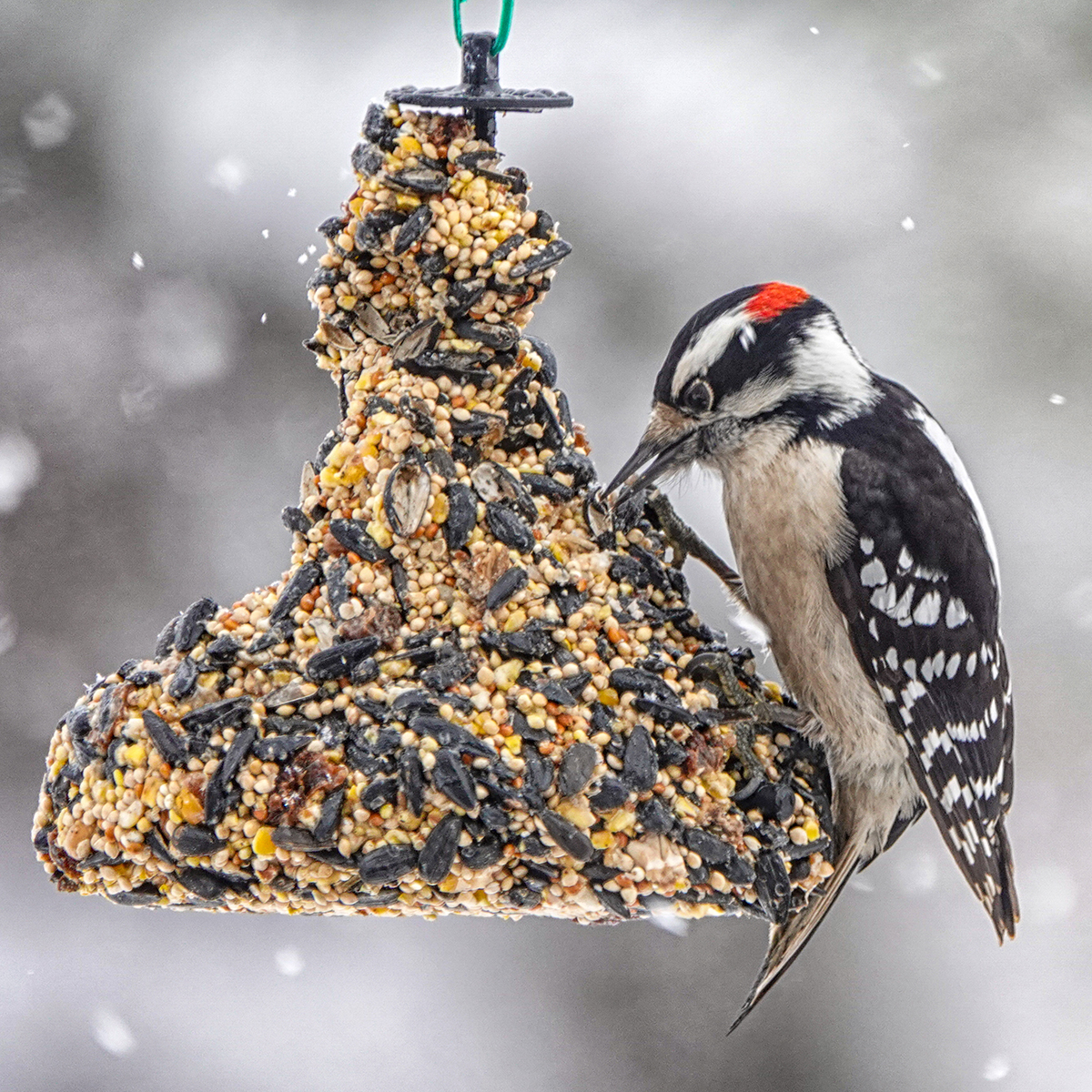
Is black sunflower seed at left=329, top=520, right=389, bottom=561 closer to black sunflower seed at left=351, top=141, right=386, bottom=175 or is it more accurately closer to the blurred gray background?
black sunflower seed at left=351, top=141, right=386, bottom=175

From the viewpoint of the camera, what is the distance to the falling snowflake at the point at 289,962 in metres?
4.05

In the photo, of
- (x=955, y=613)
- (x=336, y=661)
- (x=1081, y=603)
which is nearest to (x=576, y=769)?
(x=336, y=661)

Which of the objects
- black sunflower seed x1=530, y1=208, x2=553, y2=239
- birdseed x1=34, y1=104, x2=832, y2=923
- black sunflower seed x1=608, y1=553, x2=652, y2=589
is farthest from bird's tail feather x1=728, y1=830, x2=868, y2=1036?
black sunflower seed x1=530, y1=208, x2=553, y2=239

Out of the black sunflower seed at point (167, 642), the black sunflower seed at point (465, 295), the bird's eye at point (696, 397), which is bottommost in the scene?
the black sunflower seed at point (167, 642)

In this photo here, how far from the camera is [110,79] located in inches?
152

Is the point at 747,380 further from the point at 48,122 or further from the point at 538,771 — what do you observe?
the point at 48,122

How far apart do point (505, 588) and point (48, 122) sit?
8.20ft

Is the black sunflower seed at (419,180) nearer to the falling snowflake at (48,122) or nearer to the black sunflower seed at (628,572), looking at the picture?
the black sunflower seed at (628,572)

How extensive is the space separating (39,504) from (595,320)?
1.64 meters

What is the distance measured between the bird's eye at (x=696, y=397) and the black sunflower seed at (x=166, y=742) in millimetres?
1048

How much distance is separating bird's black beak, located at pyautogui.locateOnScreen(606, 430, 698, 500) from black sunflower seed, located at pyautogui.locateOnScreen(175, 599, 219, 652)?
69cm

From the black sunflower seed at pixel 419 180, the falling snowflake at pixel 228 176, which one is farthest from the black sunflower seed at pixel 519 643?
the falling snowflake at pixel 228 176

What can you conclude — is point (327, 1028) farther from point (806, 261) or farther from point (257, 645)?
point (806, 261)

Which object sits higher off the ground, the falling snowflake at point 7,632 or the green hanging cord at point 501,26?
the green hanging cord at point 501,26
